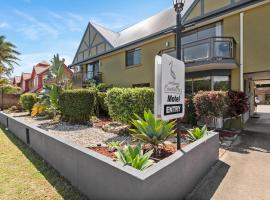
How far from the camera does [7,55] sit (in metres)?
34.0

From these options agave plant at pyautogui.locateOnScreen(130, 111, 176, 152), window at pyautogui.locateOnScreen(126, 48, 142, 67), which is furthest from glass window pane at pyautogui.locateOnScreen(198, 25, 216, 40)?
agave plant at pyautogui.locateOnScreen(130, 111, 176, 152)

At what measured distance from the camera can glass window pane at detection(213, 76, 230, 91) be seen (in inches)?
457

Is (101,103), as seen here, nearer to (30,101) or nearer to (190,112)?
(190,112)

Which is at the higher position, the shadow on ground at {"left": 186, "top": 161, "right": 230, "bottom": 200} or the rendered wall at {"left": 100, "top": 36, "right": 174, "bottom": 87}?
the rendered wall at {"left": 100, "top": 36, "right": 174, "bottom": 87}

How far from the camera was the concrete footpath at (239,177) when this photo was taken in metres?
4.06

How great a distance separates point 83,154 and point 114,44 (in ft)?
58.4

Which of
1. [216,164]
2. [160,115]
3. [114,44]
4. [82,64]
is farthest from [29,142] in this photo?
[82,64]

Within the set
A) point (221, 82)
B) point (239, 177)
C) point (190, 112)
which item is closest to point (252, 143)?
point (190, 112)

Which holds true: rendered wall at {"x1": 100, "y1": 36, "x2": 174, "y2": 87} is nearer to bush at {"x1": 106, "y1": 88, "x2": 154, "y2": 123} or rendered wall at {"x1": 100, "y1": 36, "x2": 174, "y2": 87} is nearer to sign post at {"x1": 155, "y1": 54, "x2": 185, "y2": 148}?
bush at {"x1": 106, "y1": 88, "x2": 154, "y2": 123}

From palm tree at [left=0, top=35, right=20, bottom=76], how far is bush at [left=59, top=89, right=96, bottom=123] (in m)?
28.8

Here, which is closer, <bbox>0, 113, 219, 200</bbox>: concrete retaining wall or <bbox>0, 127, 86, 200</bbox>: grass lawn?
<bbox>0, 113, 219, 200</bbox>: concrete retaining wall

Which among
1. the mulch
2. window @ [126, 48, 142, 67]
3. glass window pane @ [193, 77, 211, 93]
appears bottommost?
the mulch

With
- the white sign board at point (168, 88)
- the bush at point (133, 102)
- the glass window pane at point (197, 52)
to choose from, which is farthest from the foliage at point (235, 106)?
the white sign board at point (168, 88)

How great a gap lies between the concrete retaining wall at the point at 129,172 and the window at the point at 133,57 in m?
12.6
